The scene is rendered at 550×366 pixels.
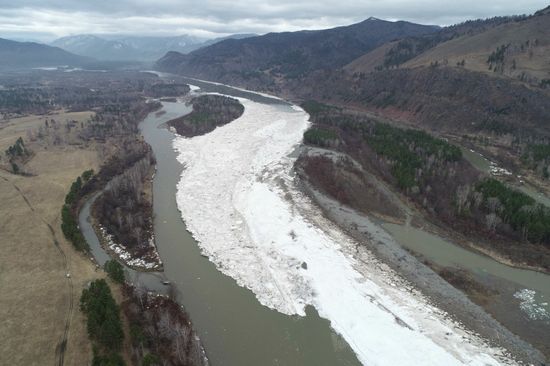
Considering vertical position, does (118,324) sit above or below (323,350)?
above

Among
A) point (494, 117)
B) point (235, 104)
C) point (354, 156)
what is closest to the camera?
point (354, 156)

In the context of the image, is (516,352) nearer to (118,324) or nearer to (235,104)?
(118,324)

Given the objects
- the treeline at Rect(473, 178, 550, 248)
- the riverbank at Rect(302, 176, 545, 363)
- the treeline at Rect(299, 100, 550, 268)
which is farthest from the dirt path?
the treeline at Rect(473, 178, 550, 248)

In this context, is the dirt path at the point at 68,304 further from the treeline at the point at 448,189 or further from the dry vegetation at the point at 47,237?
the treeline at the point at 448,189

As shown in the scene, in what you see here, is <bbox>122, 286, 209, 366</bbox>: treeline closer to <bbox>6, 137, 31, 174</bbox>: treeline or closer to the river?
the river

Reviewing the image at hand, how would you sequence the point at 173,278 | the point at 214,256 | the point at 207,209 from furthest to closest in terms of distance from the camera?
the point at 207,209, the point at 214,256, the point at 173,278

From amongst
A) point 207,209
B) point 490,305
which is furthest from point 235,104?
point 490,305
